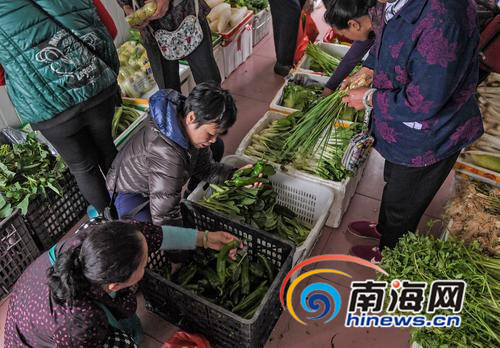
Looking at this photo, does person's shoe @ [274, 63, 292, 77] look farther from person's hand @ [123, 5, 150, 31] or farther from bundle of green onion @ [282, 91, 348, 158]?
person's hand @ [123, 5, 150, 31]

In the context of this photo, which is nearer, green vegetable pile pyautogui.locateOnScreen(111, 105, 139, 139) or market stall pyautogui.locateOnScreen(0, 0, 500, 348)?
market stall pyautogui.locateOnScreen(0, 0, 500, 348)

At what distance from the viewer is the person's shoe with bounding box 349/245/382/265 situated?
2.72m

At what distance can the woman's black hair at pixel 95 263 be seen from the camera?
142cm

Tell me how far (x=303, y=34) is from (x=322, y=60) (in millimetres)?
834

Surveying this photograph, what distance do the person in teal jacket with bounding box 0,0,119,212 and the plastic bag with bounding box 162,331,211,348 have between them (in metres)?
1.18

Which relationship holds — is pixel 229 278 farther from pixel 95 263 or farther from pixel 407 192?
pixel 407 192

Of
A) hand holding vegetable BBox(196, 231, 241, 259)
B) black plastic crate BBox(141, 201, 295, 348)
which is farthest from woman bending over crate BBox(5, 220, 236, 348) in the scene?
hand holding vegetable BBox(196, 231, 241, 259)

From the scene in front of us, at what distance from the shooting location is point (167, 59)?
10.2ft

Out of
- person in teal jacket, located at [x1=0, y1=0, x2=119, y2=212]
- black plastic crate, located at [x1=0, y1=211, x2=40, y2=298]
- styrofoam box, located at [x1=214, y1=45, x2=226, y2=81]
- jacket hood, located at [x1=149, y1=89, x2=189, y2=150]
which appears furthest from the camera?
styrofoam box, located at [x1=214, y1=45, x2=226, y2=81]

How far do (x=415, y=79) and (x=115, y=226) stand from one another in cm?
131

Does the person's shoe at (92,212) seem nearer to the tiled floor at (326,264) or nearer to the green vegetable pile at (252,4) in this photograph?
the tiled floor at (326,264)

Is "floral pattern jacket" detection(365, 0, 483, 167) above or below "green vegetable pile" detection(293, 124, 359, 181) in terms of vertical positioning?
above

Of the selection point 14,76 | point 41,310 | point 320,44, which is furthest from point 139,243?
point 320,44

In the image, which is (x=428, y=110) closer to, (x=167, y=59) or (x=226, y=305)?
(x=226, y=305)
